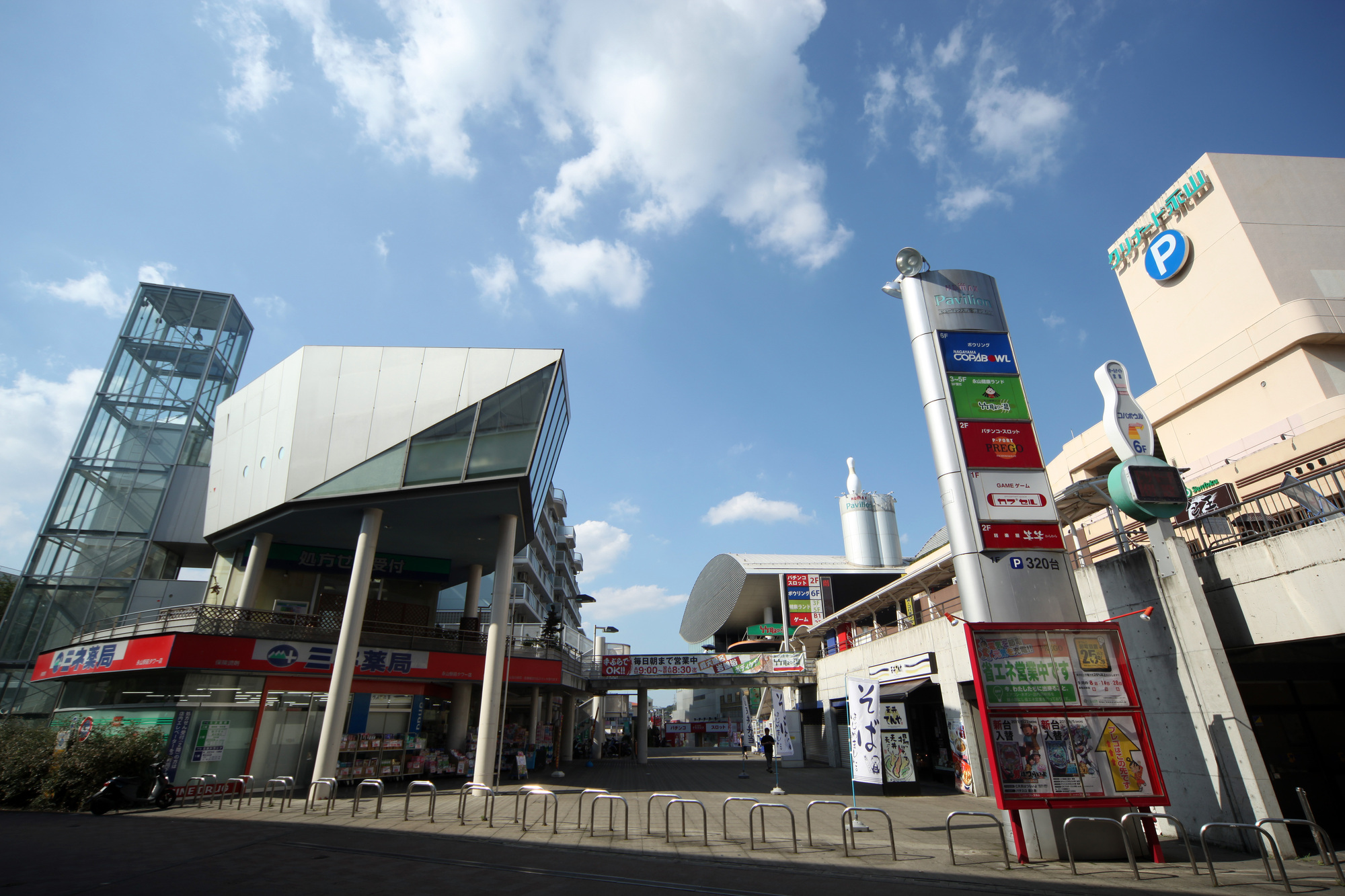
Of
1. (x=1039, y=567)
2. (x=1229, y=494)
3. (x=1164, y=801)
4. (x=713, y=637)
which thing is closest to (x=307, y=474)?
(x=1039, y=567)

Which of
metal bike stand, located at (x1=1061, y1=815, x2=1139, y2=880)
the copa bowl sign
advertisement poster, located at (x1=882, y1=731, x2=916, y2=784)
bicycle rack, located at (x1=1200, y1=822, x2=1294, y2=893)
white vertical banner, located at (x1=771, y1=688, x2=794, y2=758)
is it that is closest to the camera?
bicycle rack, located at (x1=1200, y1=822, x2=1294, y2=893)

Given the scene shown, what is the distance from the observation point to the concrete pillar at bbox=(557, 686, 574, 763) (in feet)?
122

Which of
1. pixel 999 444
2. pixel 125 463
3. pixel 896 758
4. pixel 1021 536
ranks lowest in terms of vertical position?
pixel 896 758

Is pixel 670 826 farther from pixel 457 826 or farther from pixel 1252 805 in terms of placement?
pixel 1252 805

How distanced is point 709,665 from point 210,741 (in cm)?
2337

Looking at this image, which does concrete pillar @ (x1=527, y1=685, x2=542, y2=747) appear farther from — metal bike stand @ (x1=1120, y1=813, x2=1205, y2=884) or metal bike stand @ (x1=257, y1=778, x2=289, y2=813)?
metal bike stand @ (x1=1120, y1=813, x2=1205, y2=884)

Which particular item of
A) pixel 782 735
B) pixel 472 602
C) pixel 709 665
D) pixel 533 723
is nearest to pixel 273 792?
pixel 472 602

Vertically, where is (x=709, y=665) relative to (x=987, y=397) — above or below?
below

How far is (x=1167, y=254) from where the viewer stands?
106 feet

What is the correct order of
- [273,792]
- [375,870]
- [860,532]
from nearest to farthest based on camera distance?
[375,870]
[273,792]
[860,532]

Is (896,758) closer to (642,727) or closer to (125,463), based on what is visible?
(642,727)

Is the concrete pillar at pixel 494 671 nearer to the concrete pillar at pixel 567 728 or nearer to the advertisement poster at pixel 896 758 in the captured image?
the advertisement poster at pixel 896 758

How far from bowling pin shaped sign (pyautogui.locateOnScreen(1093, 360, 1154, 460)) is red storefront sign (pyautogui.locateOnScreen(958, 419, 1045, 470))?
1381 mm

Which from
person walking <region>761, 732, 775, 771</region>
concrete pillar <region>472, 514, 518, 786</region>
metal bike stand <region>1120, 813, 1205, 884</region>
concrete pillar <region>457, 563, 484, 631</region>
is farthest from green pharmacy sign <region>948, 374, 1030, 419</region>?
concrete pillar <region>457, 563, 484, 631</region>
